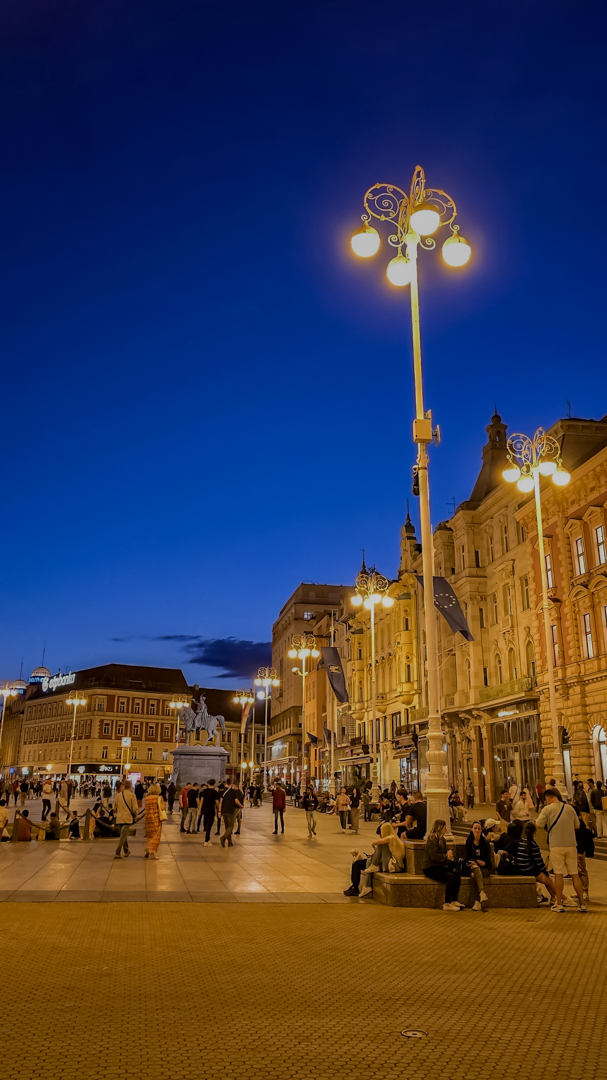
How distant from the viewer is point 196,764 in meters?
43.9

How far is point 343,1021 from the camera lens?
630 cm

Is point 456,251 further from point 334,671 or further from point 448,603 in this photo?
point 334,671

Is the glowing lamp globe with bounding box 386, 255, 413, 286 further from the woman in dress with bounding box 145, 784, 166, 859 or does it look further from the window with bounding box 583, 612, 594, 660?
the window with bounding box 583, 612, 594, 660

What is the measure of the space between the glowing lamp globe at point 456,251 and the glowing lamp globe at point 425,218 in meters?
0.38

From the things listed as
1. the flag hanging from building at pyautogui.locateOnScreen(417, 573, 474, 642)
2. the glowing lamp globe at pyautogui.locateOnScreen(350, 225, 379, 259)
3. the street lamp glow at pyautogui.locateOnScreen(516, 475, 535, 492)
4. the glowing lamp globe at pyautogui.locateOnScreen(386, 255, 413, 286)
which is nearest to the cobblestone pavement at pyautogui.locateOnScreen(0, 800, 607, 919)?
the glowing lamp globe at pyautogui.locateOnScreen(386, 255, 413, 286)

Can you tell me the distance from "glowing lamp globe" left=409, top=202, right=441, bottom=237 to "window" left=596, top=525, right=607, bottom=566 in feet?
76.9

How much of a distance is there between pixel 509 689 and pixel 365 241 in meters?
32.1

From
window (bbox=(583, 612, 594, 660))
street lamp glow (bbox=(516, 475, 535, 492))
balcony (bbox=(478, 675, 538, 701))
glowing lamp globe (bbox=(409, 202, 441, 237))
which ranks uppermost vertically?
street lamp glow (bbox=(516, 475, 535, 492))

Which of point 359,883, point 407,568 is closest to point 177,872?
point 359,883

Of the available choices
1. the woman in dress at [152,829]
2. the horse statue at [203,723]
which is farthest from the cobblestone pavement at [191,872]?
the horse statue at [203,723]

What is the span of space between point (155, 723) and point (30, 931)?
374ft

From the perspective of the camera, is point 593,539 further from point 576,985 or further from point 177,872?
point 576,985

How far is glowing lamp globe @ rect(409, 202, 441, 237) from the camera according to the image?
13180mm

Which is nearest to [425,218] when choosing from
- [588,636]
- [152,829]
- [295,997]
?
[295,997]
